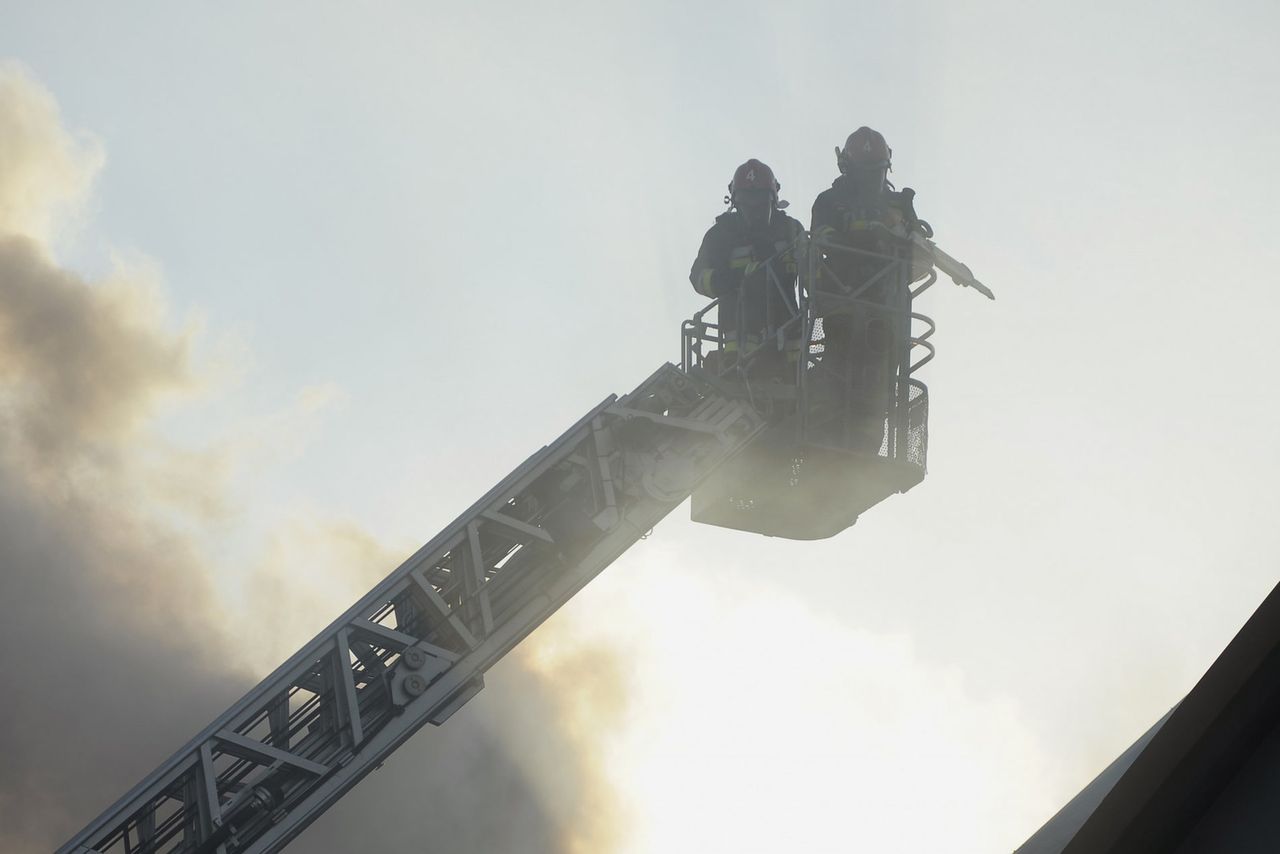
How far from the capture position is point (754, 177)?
13.1 m

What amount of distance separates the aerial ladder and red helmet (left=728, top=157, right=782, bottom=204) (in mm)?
985

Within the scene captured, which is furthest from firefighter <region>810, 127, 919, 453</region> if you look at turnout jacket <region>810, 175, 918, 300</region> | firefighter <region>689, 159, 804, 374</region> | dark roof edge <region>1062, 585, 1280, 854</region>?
dark roof edge <region>1062, 585, 1280, 854</region>

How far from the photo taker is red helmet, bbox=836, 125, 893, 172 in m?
12.7

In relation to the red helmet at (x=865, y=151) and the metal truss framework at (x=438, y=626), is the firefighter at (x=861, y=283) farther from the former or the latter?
the metal truss framework at (x=438, y=626)

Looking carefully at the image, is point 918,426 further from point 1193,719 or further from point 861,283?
point 1193,719

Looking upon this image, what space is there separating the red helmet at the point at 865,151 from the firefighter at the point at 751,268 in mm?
820

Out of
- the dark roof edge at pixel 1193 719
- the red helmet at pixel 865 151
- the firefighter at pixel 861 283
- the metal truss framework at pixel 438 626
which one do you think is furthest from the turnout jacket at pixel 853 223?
the dark roof edge at pixel 1193 719

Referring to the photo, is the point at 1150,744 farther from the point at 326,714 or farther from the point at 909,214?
the point at 909,214

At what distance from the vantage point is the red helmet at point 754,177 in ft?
42.9

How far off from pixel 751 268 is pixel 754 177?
1017 millimetres

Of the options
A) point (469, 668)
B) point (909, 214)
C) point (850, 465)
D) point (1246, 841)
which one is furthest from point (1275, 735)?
point (909, 214)

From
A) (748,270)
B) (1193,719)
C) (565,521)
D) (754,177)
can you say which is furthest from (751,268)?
(1193,719)

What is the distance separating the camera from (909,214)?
41.9 feet

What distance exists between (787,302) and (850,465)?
1.73 metres
